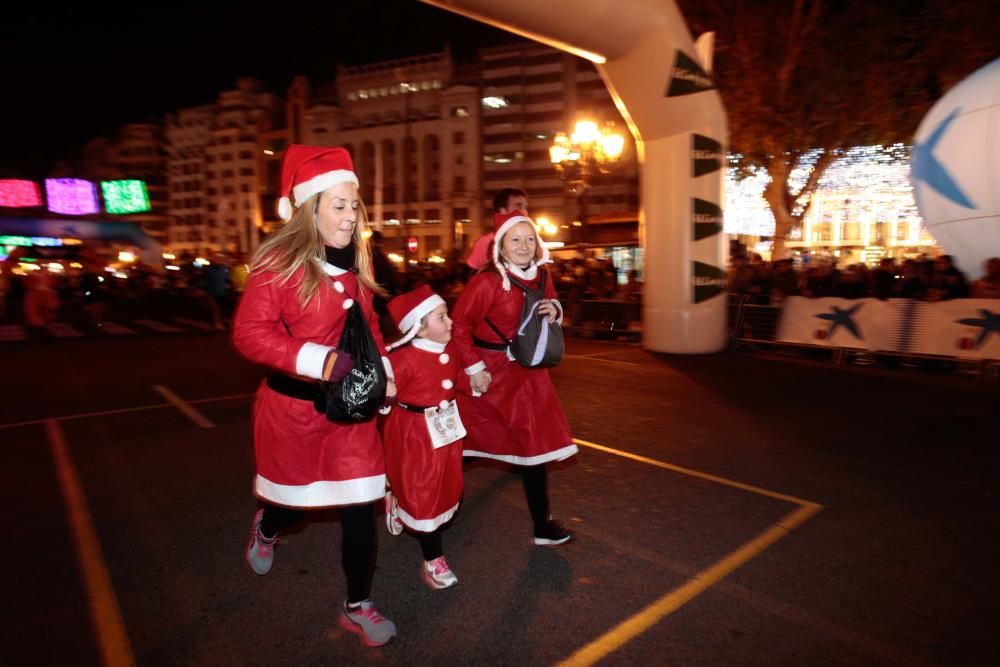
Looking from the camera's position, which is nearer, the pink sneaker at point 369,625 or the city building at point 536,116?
the pink sneaker at point 369,625

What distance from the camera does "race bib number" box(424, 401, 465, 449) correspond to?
3.27 m

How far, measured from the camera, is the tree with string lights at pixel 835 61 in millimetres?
15438

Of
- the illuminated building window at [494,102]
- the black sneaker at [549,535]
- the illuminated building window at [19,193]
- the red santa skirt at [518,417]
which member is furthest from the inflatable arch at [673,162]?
the illuminated building window at [494,102]

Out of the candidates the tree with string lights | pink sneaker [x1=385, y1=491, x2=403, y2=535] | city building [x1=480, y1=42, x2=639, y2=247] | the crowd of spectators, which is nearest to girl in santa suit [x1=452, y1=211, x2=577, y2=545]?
pink sneaker [x1=385, y1=491, x2=403, y2=535]

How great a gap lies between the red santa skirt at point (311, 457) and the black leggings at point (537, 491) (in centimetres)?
114

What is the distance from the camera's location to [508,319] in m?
3.88

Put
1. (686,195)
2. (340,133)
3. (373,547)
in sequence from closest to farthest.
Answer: (373,547) < (686,195) < (340,133)

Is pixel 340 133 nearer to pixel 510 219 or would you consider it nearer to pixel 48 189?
pixel 48 189

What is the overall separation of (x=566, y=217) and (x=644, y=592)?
62.6m

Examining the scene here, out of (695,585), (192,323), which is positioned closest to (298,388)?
(695,585)

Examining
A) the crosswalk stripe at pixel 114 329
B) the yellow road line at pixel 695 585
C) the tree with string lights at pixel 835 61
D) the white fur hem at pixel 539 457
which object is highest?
the tree with string lights at pixel 835 61

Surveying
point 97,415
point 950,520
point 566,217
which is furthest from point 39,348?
point 566,217

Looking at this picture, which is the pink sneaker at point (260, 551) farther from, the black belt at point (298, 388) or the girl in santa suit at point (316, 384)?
the black belt at point (298, 388)

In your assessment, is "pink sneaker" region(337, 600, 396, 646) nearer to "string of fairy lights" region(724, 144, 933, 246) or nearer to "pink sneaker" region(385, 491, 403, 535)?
"pink sneaker" region(385, 491, 403, 535)
